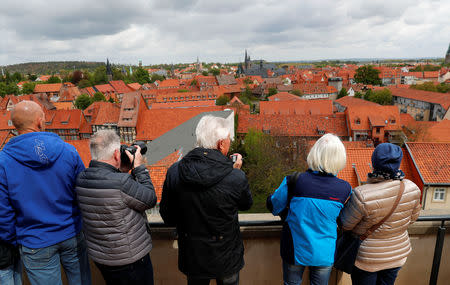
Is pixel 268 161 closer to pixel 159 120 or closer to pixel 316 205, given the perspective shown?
pixel 159 120

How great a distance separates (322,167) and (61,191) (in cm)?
198

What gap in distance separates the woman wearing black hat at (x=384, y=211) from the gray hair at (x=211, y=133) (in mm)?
1072

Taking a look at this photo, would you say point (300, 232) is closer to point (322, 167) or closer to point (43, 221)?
point (322, 167)

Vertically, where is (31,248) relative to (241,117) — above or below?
above

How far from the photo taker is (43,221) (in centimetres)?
226

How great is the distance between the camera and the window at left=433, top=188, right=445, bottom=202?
633 inches

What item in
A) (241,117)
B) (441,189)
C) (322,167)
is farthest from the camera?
(241,117)

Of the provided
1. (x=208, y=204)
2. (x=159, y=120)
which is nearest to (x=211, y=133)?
(x=208, y=204)

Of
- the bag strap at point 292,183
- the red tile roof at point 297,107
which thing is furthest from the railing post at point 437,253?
the red tile roof at point 297,107

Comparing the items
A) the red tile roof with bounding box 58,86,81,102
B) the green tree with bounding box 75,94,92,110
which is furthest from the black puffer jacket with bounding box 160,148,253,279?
the red tile roof with bounding box 58,86,81,102

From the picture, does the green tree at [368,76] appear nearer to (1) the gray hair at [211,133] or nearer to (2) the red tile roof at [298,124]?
(2) the red tile roof at [298,124]

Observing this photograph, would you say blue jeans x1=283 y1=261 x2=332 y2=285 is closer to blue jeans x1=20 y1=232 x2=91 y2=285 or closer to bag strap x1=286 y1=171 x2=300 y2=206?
bag strap x1=286 y1=171 x2=300 y2=206

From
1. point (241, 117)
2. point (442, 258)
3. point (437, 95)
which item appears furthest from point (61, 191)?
point (437, 95)

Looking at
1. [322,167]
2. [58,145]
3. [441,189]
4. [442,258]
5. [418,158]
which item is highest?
[58,145]
